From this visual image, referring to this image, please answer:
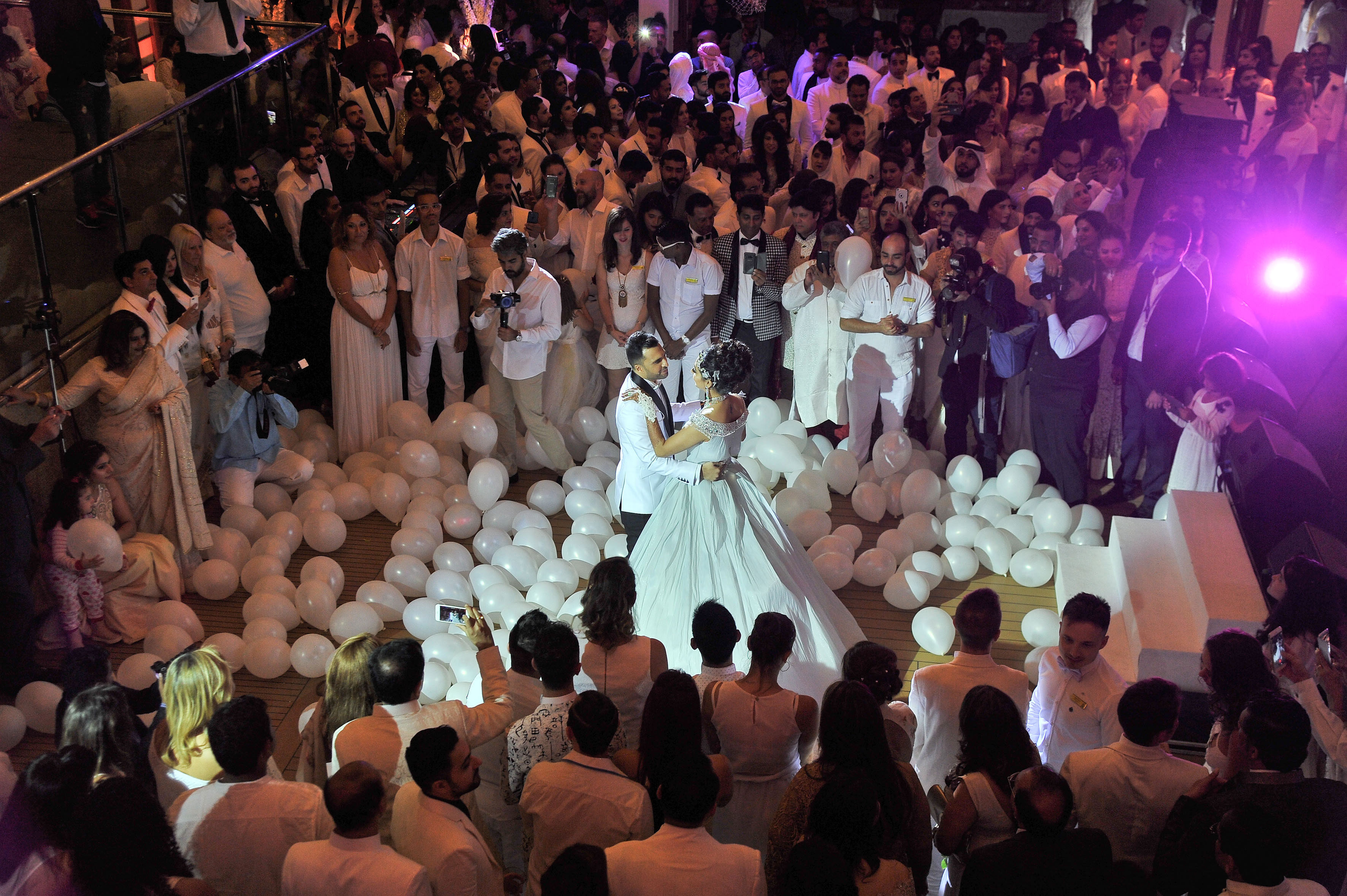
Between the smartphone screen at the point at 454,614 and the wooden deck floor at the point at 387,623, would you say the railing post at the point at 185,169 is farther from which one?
the smartphone screen at the point at 454,614

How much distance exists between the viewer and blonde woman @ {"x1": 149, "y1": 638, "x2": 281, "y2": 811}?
2.96 m

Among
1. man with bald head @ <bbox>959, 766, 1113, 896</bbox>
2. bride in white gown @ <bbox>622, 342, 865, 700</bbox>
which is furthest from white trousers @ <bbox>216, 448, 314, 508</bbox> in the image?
man with bald head @ <bbox>959, 766, 1113, 896</bbox>

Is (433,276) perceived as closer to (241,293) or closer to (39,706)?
(241,293)

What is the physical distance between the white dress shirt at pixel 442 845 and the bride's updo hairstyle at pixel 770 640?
2.96ft

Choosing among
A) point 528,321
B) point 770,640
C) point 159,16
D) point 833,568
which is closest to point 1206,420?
point 833,568

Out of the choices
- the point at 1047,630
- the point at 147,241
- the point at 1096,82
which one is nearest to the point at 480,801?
the point at 1047,630

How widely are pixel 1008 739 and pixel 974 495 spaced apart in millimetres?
3223

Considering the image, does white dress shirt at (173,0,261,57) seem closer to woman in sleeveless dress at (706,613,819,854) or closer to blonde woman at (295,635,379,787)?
blonde woman at (295,635,379,787)

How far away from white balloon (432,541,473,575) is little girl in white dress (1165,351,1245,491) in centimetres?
335

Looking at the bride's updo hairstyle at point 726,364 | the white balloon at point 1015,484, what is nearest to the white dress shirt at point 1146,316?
the white balloon at point 1015,484

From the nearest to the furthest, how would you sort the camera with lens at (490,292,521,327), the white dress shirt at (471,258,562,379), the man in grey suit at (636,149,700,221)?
the camera with lens at (490,292,521,327) < the white dress shirt at (471,258,562,379) < the man in grey suit at (636,149,700,221)

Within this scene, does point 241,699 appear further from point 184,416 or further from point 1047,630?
point 1047,630

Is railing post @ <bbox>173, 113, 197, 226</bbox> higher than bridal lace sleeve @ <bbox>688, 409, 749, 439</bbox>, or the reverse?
railing post @ <bbox>173, 113, 197, 226</bbox>

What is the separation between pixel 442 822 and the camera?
2.57 meters
